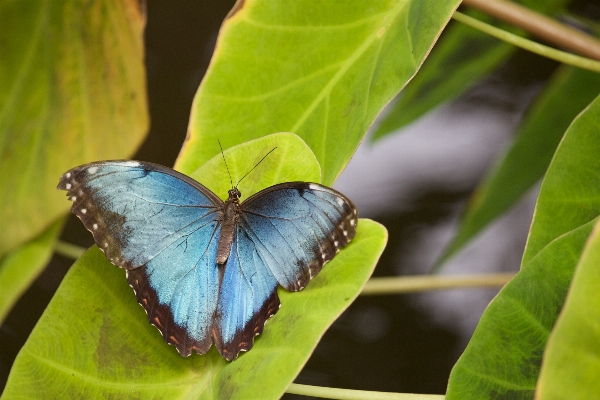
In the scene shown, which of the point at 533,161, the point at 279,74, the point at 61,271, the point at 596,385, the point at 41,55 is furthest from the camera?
the point at 61,271

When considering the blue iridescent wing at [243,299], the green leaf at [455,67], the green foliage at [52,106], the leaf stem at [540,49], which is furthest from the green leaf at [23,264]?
the leaf stem at [540,49]

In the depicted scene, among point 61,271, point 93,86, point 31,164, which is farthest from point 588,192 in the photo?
point 61,271

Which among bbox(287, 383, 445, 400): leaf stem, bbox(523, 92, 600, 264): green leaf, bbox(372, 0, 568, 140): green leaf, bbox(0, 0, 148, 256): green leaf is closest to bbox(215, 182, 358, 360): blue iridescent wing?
bbox(287, 383, 445, 400): leaf stem

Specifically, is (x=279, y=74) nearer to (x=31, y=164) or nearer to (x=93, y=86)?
(x=93, y=86)

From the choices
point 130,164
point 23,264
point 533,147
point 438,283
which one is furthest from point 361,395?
point 533,147

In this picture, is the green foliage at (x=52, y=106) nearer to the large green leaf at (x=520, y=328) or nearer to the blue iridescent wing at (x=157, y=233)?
the blue iridescent wing at (x=157, y=233)

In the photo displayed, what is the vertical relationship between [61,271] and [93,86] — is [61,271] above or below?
below
